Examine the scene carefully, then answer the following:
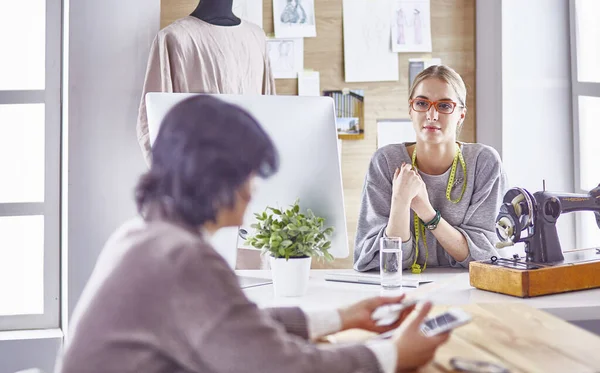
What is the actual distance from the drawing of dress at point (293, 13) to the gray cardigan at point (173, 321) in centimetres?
253

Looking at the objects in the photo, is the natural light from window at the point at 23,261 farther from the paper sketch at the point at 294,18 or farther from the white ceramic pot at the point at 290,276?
the white ceramic pot at the point at 290,276

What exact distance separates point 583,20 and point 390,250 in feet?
5.86

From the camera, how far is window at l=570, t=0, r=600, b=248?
310 centimetres

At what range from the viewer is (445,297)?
1.80 metres

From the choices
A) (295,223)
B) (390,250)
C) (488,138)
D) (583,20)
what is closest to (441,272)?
(390,250)

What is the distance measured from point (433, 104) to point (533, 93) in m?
1.21

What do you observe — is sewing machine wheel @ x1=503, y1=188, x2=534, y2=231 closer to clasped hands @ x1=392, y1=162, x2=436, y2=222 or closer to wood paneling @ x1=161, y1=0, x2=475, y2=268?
clasped hands @ x1=392, y1=162, x2=436, y2=222

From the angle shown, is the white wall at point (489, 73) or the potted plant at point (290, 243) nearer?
the potted plant at point (290, 243)

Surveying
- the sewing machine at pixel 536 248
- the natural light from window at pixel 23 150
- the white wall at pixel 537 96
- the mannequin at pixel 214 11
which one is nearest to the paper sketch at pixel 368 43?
the white wall at pixel 537 96

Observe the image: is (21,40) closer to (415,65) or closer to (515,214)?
(415,65)

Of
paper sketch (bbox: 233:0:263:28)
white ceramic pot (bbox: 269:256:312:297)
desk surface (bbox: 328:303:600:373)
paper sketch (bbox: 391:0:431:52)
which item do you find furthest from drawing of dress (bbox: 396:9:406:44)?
desk surface (bbox: 328:303:600:373)

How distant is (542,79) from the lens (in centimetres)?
324

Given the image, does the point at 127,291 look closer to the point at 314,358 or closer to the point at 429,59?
the point at 314,358

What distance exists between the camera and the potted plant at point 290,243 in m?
1.76
